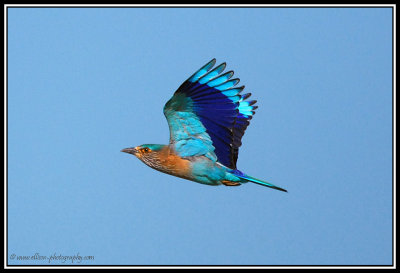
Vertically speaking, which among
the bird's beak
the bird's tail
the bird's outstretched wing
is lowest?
the bird's beak

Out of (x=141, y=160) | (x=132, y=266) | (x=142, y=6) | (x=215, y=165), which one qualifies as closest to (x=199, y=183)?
(x=215, y=165)

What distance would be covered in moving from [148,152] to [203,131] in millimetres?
748

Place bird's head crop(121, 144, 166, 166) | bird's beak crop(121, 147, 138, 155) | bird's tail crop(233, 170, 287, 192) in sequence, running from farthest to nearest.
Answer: bird's beak crop(121, 147, 138, 155) → bird's head crop(121, 144, 166, 166) → bird's tail crop(233, 170, 287, 192)

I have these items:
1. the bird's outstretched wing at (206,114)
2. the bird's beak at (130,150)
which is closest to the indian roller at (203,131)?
the bird's outstretched wing at (206,114)

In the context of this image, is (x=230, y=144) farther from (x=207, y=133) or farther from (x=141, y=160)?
(x=141, y=160)

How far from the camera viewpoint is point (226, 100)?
7.99 metres

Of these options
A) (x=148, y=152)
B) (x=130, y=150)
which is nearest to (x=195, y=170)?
(x=148, y=152)

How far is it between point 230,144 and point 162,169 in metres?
0.90

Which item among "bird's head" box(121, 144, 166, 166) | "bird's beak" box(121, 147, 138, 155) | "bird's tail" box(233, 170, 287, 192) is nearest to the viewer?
"bird's tail" box(233, 170, 287, 192)

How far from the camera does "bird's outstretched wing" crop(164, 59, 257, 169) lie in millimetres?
7836

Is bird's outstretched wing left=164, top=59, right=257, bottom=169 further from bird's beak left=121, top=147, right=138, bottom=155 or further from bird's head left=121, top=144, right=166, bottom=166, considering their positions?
bird's beak left=121, top=147, right=138, bottom=155

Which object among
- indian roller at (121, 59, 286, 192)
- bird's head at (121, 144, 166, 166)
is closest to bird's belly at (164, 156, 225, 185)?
indian roller at (121, 59, 286, 192)

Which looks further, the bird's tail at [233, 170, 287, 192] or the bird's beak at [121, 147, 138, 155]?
the bird's beak at [121, 147, 138, 155]

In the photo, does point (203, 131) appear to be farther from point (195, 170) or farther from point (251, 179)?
point (251, 179)
